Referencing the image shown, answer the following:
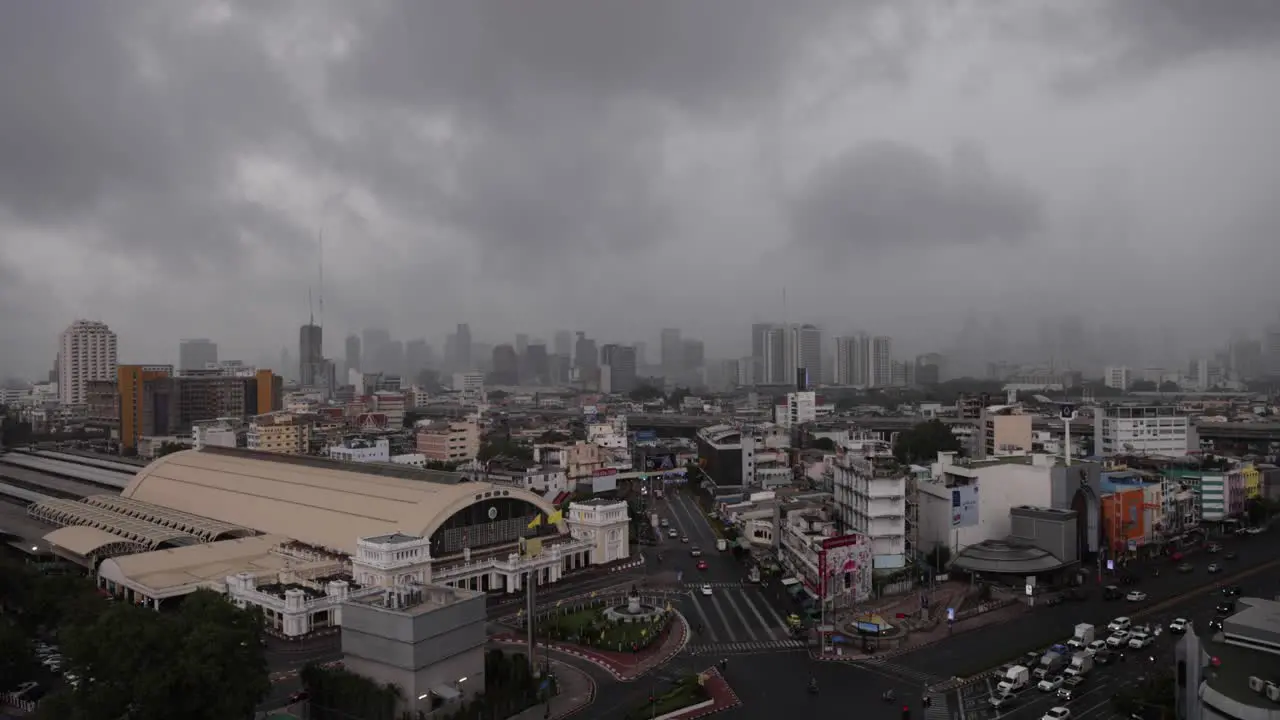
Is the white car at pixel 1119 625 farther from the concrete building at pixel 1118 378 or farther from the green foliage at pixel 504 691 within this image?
the concrete building at pixel 1118 378

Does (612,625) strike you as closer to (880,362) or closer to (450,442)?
(450,442)

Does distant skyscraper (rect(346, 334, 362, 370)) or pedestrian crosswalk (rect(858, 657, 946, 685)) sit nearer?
pedestrian crosswalk (rect(858, 657, 946, 685))

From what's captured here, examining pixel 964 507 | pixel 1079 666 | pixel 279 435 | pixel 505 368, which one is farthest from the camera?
pixel 505 368

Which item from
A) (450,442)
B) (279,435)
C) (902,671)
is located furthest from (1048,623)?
(279,435)

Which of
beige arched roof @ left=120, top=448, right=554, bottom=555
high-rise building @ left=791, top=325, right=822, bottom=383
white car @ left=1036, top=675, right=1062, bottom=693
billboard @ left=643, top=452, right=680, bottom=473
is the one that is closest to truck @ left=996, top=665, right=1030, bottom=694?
white car @ left=1036, top=675, right=1062, bottom=693

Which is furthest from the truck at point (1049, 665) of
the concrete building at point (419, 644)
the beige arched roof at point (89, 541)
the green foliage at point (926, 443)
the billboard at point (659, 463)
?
the billboard at point (659, 463)

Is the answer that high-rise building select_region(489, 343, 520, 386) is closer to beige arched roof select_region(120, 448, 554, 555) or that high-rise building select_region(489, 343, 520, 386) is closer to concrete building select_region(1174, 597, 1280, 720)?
beige arched roof select_region(120, 448, 554, 555)
